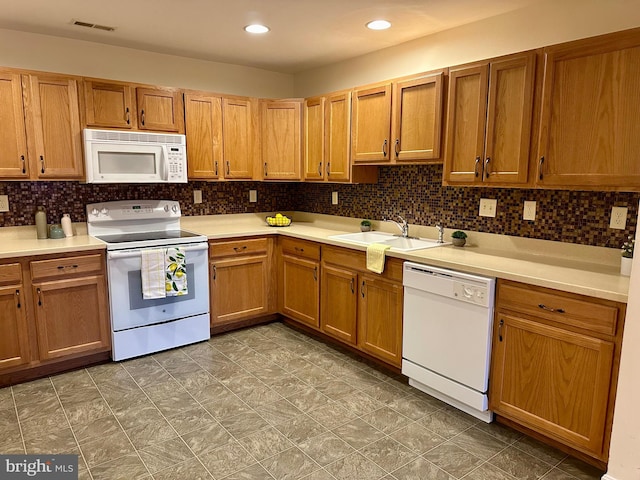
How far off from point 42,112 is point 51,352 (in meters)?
1.67

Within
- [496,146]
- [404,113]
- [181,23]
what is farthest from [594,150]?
[181,23]

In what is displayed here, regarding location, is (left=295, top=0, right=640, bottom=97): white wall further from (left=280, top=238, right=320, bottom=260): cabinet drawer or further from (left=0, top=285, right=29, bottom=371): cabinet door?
(left=0, top=285, right=29, bottom=371): cabinet door

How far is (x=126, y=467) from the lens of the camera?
6.70 ft

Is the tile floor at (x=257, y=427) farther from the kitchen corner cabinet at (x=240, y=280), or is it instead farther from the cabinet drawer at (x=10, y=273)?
the cabinet drawer at (x=10, y=273)

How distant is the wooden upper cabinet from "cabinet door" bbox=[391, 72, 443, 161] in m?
0.70

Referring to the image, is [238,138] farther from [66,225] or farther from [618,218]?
[618,218]

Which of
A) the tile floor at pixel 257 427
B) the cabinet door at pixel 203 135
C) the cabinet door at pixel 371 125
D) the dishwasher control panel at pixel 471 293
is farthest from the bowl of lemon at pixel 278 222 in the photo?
the dishwasher control panel at pixel 471 293

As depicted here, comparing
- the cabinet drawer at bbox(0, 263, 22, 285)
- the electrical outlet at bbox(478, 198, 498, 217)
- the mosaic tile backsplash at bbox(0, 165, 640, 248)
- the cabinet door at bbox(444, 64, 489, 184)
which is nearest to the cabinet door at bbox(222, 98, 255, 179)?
the mosaic tile backsplash at bbox(0, 165, 640, 248)

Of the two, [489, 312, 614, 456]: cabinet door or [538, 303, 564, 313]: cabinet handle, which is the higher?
[538, 303, 564, 313]: cabinet handle

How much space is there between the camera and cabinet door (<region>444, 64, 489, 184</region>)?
8.45 feet

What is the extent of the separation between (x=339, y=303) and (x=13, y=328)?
2.20 metres

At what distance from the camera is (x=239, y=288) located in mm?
3781

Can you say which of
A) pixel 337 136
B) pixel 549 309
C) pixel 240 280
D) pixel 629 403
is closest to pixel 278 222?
pixel 240 280

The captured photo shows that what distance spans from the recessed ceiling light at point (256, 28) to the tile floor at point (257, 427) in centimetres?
240
